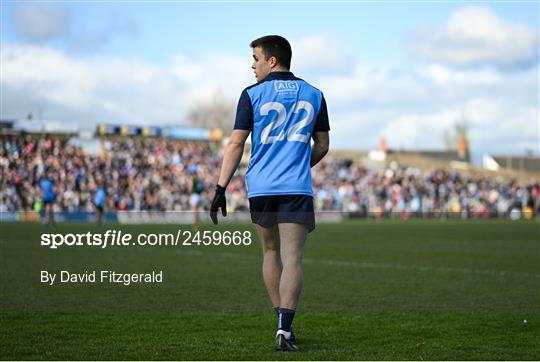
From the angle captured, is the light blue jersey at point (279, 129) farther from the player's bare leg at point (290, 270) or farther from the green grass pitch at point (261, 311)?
the green grass pitch at point (261, 311)

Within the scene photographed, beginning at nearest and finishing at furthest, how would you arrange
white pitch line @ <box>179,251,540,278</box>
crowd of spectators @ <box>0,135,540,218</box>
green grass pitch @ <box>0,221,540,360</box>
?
green grass pitch @ <box>0,221,540,360</box>, white pitch line @ <box>179,251,540,278</box>, crowd of spectators @ <box>0,135,540,218</box>

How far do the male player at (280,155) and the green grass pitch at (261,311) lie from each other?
798 millimetres

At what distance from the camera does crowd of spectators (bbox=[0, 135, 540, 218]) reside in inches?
1645

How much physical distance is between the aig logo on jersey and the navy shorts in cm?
84

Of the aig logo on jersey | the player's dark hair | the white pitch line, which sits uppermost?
the player's dark hair

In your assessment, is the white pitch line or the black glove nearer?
the black glove

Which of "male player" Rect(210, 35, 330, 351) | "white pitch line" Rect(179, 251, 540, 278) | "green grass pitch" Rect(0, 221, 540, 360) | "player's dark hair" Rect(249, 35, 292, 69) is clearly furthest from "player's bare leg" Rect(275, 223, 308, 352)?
"white pitch line" Rect(179, 251, 540, 278)

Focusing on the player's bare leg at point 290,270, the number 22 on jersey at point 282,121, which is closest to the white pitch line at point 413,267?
the player's bare leg at point 290,270

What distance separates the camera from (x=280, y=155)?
266 inches

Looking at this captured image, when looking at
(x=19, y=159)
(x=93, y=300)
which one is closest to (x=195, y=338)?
(x=93, y=300)

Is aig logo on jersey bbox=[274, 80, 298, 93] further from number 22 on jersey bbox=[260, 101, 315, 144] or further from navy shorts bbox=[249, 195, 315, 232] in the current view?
navy shorts bbox=[249, 195, 315, 232]

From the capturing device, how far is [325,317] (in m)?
8.56

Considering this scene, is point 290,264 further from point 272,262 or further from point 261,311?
point 261,311

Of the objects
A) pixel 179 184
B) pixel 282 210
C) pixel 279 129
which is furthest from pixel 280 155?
pixel 179 184
